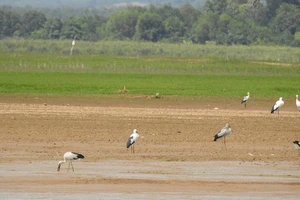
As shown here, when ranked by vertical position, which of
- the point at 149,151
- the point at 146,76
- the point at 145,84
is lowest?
the point at 146,76

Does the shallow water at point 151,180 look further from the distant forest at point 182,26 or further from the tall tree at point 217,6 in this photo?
the tall tree at point 217,6

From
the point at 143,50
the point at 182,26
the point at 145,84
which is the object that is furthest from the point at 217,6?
the point at 145,84

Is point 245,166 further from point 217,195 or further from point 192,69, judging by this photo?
point 192,69

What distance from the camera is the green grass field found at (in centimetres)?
3856

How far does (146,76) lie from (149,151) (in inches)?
1066

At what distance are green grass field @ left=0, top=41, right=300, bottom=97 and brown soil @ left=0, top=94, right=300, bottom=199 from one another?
16.9ft

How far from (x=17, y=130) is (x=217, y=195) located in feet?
31.7

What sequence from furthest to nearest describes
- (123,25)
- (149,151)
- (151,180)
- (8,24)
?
(8,24), (123,25), (149,151), (151,180)

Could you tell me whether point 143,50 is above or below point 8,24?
below

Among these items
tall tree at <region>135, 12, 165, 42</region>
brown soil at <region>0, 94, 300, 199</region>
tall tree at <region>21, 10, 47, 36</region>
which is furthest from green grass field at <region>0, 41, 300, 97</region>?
tall tree at <region>21, 10, 47, 36</region>

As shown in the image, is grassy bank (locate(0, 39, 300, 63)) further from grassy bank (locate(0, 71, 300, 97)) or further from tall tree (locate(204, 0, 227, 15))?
tall tree (locate(204, 0, 227, 15))

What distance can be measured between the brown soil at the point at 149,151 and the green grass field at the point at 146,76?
514 centimetres

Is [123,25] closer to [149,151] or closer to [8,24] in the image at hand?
[8,24]

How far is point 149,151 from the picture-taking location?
20.2 meters
